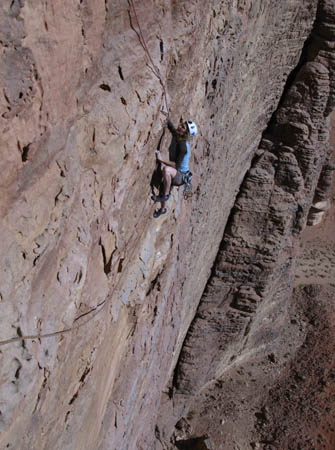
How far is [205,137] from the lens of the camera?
5883 millimetres

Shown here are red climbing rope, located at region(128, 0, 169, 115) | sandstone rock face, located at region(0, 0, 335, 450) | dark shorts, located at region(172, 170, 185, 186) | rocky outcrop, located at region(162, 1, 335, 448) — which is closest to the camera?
sandstone rock face, located at region(0, 0, 335, 450)

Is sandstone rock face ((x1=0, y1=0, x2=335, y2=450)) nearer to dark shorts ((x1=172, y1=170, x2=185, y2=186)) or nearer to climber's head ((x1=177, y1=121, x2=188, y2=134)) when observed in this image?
climber's head ((x1=177, y1=121, x2=188, y2=134))

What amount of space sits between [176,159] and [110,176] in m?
1.51

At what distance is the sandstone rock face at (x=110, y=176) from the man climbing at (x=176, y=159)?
0.64ft

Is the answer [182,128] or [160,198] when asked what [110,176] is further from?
[182,128]

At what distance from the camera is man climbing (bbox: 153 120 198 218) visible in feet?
14.4

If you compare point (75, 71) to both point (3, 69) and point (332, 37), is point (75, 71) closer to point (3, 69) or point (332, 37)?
point (3, 69)

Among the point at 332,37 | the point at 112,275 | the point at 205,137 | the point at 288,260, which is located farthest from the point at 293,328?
the point at 112,275

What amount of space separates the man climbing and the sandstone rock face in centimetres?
19

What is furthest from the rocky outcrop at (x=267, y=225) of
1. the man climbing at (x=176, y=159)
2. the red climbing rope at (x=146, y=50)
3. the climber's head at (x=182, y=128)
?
the red climbing rope at (x=146, y=50)

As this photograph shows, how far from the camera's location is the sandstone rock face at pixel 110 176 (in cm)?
238

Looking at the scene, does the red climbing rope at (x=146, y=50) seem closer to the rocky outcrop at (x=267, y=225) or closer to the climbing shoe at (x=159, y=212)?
the climbing shoe at (x=159, y=212)

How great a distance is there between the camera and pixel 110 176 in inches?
→ 130

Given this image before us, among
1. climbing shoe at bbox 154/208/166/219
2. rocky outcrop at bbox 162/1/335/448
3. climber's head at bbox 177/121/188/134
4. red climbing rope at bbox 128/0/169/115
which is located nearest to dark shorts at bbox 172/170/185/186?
climbing shoe at bbox 154/208/166/219
